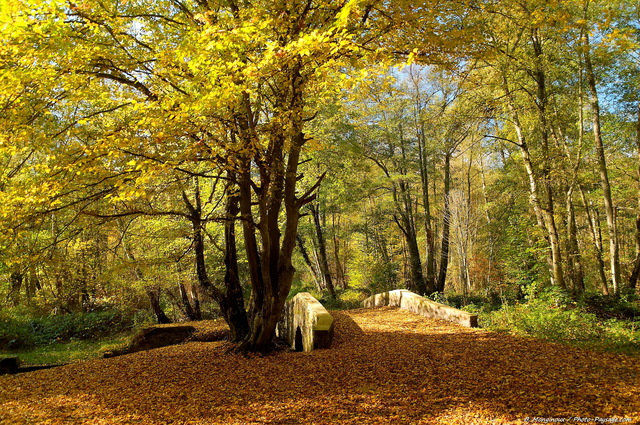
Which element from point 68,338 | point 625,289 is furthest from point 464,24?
point 68,338

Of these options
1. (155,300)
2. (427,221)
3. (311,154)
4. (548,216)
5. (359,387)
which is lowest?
(359,387)

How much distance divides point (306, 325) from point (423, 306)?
331 cm

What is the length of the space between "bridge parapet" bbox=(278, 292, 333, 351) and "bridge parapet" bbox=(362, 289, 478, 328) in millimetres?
2597

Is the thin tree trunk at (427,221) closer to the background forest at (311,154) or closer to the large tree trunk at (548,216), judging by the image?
the background forest at (311,154)

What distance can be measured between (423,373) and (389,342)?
190cm

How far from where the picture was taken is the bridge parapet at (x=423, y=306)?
7.10m

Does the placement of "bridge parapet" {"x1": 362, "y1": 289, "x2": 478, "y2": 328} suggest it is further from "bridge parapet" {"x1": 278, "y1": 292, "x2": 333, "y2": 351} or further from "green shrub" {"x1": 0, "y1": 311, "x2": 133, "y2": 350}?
"green shrub" {"x1": 0, "y1": 311, "x2": 133, "y2": 350}

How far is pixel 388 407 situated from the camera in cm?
339

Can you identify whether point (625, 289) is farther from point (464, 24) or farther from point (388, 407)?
point (388, 407)

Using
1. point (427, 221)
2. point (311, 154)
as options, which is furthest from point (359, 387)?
point (427, 221)

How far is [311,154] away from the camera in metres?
11.3

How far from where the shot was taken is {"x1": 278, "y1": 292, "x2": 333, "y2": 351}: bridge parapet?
6266 mm

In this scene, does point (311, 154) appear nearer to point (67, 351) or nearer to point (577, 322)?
point (577, 322)

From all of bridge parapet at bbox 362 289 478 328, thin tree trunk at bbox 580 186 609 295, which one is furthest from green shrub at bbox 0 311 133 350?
A: thin tree trunk at bbox 580 186 609 295
